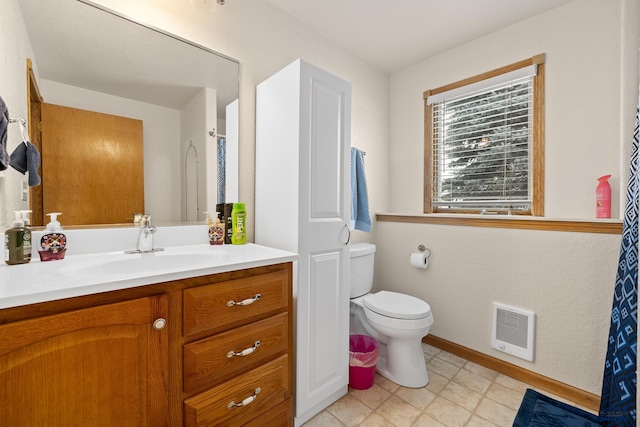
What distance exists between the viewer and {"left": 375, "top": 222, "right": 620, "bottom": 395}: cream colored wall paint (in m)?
1.59

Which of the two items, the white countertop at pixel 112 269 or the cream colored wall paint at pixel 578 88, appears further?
the cream colored wall paint at pixel 578 88

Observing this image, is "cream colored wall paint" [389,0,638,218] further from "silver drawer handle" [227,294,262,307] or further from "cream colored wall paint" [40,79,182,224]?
"cream colored wall paint" [40,79,182,224]

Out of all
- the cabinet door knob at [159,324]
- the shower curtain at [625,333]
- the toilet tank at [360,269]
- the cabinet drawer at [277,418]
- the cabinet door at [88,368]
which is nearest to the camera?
the cabinet door at [88,368]

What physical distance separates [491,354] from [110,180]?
249 cm

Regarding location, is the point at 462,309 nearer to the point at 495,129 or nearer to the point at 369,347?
the point at 369,347

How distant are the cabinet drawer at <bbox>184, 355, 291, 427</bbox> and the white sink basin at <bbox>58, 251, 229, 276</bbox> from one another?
1.49 ft

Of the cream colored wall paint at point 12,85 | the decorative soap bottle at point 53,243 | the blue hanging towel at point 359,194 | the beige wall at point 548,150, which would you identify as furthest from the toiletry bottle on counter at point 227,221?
the blue hanging towel at point 359,194

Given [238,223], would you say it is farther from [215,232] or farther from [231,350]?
[231,350]

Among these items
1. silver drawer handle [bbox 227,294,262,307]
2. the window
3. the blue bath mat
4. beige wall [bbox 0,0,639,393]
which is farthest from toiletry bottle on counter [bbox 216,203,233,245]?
the blue bath mat

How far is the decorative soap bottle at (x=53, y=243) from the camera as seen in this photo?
3.53 ft

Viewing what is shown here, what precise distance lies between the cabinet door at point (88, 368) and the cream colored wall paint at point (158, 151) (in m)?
0.69

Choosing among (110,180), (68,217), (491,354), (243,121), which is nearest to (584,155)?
(491,354)

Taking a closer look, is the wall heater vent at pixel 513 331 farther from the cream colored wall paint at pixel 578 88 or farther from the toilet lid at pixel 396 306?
the cream colored wall paint at pixel 578 88

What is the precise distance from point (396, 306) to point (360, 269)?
37 cm
